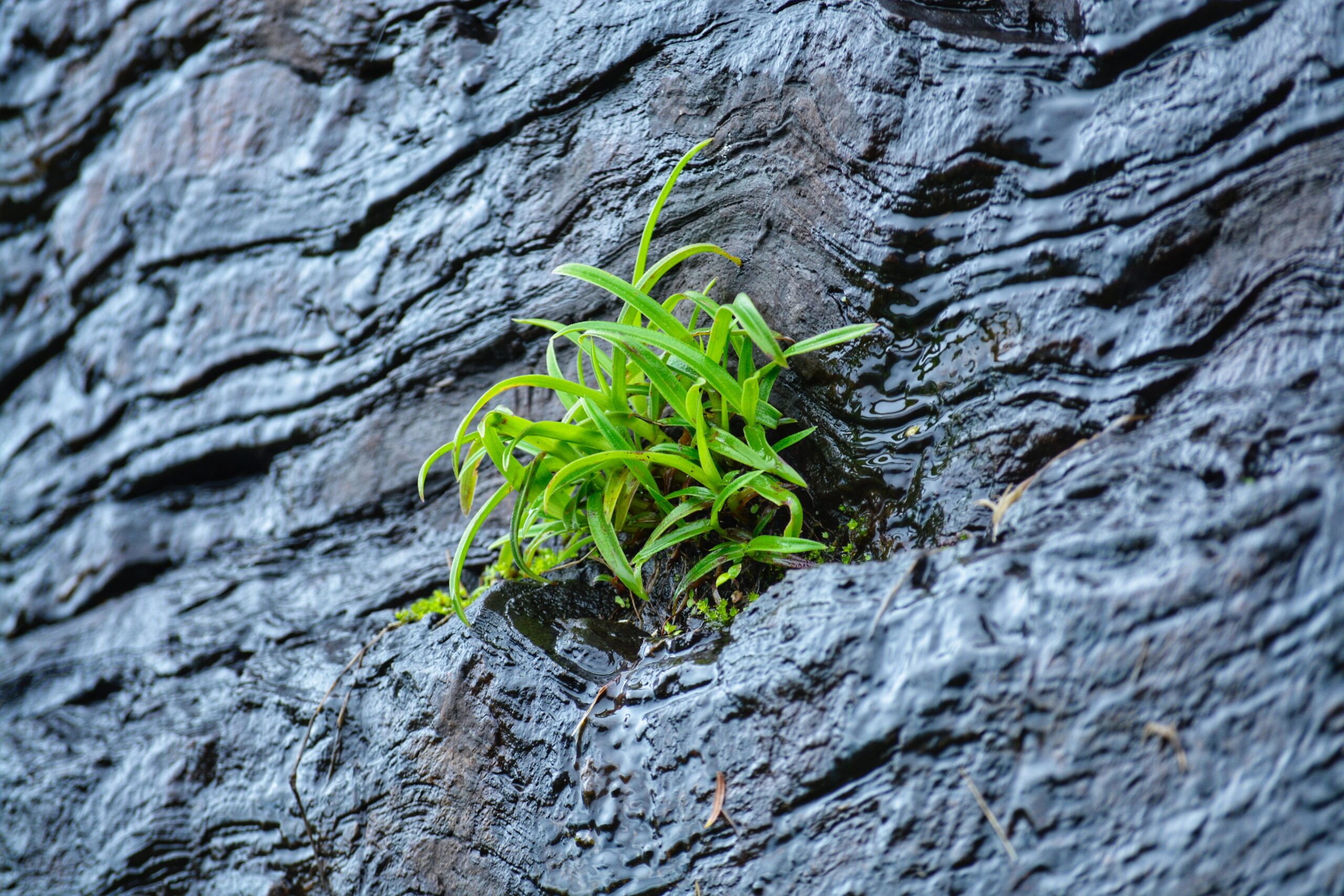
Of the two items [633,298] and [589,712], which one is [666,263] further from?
[589,712]

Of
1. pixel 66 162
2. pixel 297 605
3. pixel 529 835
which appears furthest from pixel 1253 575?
pixel 66 162

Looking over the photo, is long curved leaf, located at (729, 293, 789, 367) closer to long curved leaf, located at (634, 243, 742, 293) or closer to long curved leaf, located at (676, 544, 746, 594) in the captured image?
long curved leaf, located at (634, 243, 742, 293)

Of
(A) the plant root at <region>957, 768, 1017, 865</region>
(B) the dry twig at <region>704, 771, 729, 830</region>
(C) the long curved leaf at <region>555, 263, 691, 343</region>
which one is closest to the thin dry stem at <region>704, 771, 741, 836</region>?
(B) the dry twig at <region>704, 771, 729, 830</region>

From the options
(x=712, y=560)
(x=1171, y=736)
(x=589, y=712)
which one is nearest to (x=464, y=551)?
(x=589, y=712)

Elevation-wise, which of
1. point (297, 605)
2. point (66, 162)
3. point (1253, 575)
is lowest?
point (297, 605)

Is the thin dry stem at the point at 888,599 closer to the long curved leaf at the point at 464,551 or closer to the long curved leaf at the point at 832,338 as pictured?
the long curved leaf at the point at 832,338

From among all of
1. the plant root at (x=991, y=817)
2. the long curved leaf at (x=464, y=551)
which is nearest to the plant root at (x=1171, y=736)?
the plant root at (x=991, y=817)

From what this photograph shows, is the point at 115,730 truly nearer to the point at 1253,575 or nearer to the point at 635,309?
the point at 635,309
